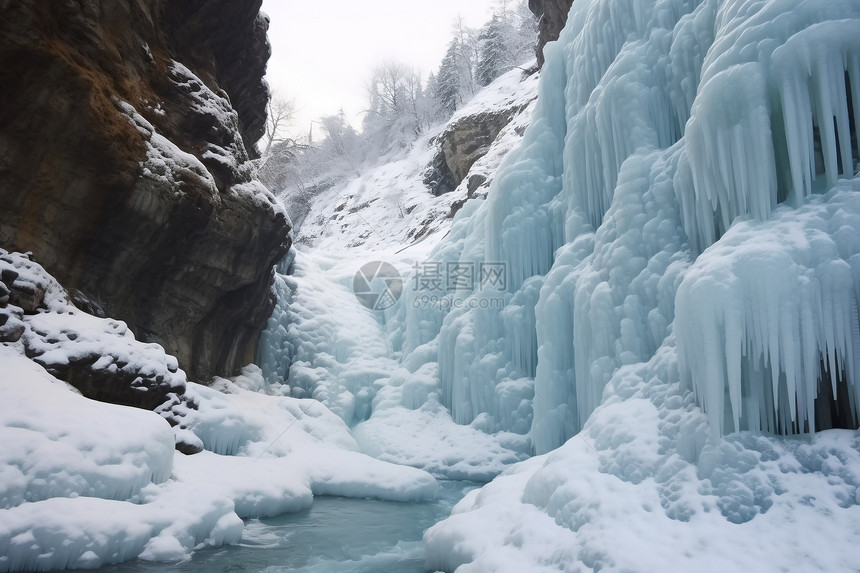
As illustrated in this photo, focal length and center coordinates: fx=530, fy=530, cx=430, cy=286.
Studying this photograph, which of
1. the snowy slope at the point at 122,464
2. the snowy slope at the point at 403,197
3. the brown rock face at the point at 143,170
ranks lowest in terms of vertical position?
the snowy slope at the point at 122,464

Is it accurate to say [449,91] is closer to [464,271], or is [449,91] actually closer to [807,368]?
[464,271]

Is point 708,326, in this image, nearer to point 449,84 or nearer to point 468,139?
point 468,139

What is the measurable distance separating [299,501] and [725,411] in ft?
18.6

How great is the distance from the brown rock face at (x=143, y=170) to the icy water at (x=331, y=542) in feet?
16.4

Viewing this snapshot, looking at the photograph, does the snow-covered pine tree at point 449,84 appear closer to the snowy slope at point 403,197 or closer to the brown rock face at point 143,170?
the snowy slope at point 403,197

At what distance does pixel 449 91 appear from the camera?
38.8 meters

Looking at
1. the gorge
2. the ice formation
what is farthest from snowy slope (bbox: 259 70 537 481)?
the ice formation

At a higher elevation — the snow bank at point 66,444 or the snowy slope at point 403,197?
the snowy slope at point 403,197

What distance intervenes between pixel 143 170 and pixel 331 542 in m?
6.62

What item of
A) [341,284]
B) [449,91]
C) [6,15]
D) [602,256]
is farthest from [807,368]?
[449,91]

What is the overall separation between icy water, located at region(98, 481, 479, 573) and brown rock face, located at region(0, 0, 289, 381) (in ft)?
16.4

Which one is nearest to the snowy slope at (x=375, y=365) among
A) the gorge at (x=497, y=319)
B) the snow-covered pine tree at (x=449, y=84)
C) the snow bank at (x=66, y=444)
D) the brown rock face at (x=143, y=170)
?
the gorge at (x=497, y=319)

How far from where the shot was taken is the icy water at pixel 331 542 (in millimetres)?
5395

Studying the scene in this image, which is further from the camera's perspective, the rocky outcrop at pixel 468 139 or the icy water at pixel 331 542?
the rocky outcrop at pixel 468 139
